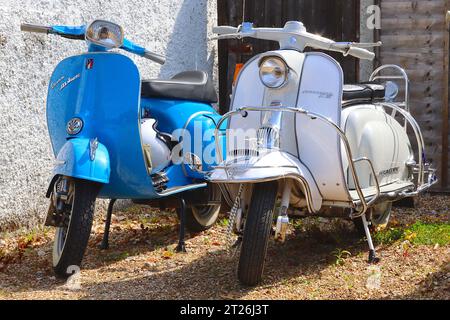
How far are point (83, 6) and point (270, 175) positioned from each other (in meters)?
2.66

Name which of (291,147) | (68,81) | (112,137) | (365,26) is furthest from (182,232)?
(365,26)

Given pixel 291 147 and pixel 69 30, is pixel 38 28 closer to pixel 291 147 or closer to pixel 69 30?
pixel 69 30

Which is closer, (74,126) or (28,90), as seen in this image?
(74,126)

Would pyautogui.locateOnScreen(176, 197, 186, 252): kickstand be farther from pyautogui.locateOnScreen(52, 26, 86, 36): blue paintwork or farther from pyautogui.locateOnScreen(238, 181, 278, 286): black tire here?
pyautogui.locateOnScreen(52, 26, 86, 36): blue paintwork

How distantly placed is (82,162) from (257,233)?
101 centimetres

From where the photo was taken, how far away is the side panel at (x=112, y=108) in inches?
169

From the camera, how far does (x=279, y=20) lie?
7.61 m

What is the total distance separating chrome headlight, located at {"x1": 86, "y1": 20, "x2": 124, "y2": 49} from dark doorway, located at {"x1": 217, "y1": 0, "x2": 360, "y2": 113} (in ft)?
10.6

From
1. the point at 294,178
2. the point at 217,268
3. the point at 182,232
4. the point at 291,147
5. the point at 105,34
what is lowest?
the point at 217,268

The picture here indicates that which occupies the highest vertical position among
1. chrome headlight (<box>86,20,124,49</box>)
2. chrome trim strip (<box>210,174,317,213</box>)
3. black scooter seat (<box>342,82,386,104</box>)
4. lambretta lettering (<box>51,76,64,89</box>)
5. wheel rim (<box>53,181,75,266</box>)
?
chrome headlight (<box>86,20,124,49</box>)

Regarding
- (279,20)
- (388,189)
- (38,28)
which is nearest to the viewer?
(38,28)

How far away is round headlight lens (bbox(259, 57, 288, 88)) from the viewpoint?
13.0 feet

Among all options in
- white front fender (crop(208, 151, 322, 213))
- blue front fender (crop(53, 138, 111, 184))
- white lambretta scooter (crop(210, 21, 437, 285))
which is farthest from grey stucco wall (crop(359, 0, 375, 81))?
blue front fender (crop(53, 138, 111, 184))

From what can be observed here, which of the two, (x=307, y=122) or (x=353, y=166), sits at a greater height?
(x=307, y=122)
